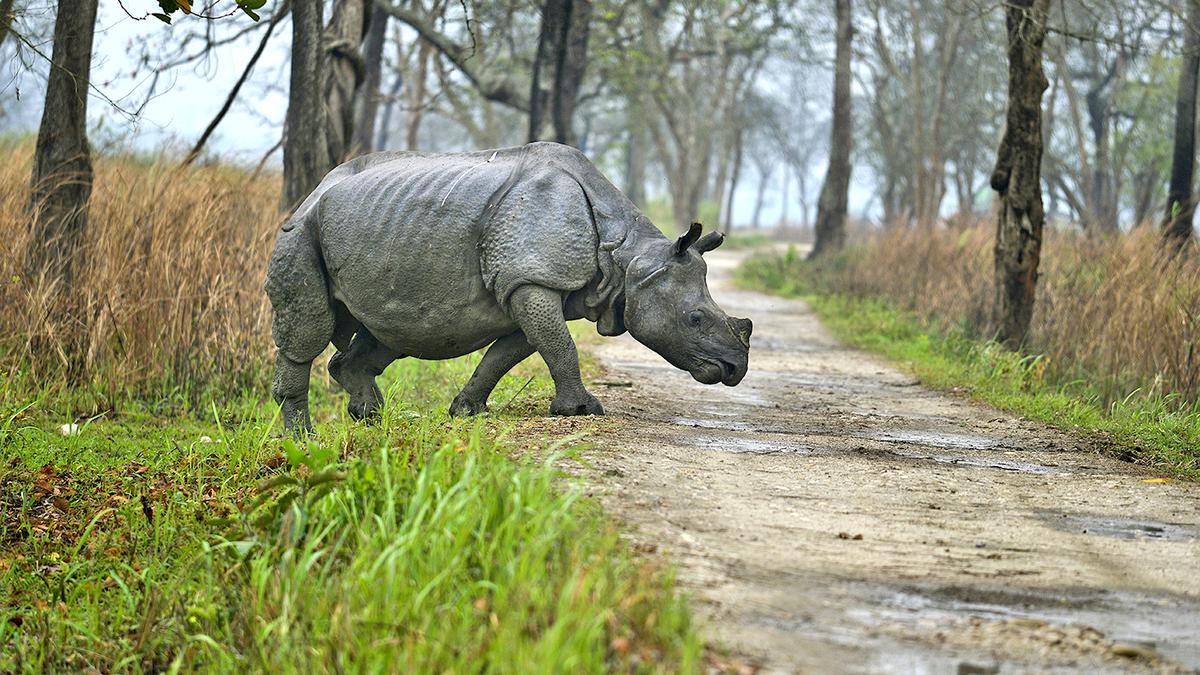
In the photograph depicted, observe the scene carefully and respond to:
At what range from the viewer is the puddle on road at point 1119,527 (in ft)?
17.9

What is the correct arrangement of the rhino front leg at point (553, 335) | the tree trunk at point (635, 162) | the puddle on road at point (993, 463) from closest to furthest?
the puddle on road at point (993, 463) < the rhino front leg at point (553, 335) < the tree trunk at point (635, 162)

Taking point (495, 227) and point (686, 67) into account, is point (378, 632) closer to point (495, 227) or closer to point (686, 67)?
point (495, 227)

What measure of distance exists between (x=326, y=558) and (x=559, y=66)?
1305 centimetres

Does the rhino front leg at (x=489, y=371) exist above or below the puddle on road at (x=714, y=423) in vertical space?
above

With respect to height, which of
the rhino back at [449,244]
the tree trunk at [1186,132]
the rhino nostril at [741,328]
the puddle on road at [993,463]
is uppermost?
the tree trunk at [1186,132]

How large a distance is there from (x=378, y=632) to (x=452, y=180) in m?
3.54

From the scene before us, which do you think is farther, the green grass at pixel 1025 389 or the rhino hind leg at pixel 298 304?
the green grass at pixel 1025 389

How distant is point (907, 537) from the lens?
5.15 metres

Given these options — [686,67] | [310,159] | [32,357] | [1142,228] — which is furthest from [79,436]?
[686,67]

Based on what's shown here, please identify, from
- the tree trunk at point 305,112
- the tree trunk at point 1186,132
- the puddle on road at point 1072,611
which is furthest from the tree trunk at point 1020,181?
the puddle on road at point 1072,611

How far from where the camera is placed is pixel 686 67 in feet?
125

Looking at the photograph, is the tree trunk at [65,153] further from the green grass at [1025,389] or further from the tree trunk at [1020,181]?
the tree trunk at [1020,181]

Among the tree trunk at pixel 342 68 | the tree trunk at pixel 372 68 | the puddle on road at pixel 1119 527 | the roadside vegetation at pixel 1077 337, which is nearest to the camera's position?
the puddle on road at pixel 1119 527

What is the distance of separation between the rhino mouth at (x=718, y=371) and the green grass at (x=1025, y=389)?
78.3 inches
